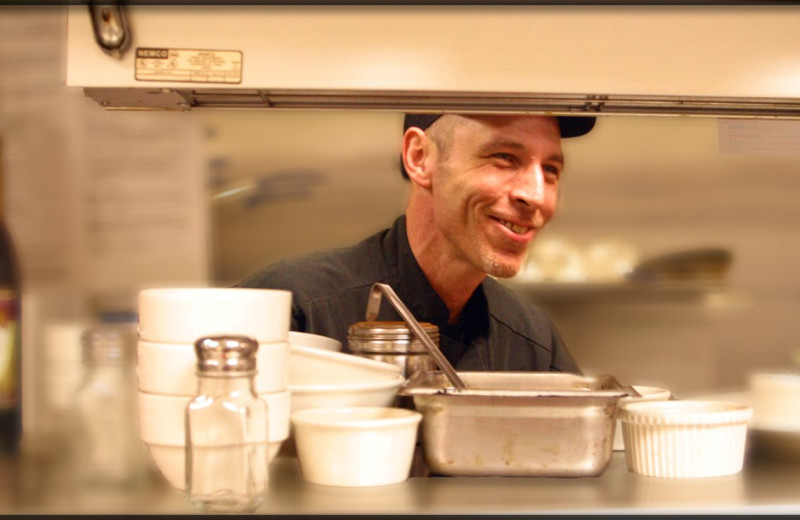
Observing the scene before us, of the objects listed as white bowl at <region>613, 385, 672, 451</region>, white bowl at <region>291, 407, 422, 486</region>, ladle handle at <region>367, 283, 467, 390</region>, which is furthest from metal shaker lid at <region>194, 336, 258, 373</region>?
white bowl at <region>613, 385, 672, 451</region>

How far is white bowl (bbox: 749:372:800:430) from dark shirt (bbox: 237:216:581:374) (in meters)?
0.64

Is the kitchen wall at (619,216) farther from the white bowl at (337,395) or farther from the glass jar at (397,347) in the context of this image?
the white bowl at (337,395)

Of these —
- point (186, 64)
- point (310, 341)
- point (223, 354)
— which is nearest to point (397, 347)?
point (310, 341)

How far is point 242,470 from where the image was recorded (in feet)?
2.53

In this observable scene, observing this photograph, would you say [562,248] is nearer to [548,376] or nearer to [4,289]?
[548,376]

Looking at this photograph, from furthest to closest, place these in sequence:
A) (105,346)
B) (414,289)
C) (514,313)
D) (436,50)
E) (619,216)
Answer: (619,216)
(514,313)
(414,289)
(436,50)
(105,346)

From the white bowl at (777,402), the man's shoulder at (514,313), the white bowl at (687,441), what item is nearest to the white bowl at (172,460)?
the white bowl at (687,441)

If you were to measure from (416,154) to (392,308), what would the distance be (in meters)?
0.34

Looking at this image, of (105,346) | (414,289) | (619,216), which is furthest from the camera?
(619,216)

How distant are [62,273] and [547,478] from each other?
2.43 feet

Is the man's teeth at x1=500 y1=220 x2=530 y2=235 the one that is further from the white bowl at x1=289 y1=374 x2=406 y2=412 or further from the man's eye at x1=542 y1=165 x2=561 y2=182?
the white bowl at x1=289 y1=374 x2=406 y2=412

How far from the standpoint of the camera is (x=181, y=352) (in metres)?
0.80

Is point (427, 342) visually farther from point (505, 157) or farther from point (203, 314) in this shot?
point (505, 157)

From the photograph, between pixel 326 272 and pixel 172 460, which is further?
pixel 326 272
